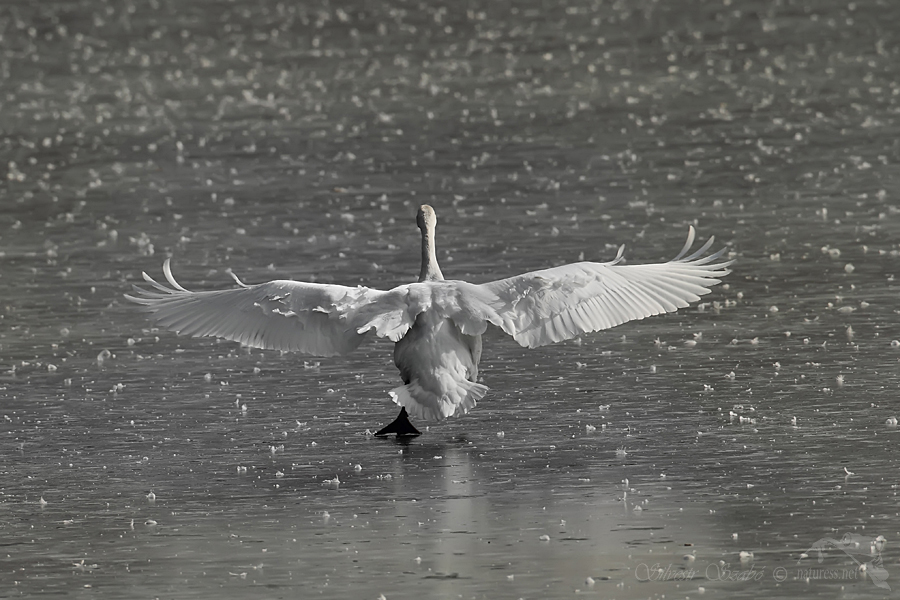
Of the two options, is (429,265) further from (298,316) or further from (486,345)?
(486,345)

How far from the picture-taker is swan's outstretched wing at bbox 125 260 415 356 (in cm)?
1015

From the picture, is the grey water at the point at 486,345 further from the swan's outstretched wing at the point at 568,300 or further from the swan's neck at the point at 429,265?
the swan's neck at the point at 429,265

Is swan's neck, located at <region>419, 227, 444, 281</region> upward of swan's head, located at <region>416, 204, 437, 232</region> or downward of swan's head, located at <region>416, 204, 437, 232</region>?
downward

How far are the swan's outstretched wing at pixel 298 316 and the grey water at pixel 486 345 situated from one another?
539mm

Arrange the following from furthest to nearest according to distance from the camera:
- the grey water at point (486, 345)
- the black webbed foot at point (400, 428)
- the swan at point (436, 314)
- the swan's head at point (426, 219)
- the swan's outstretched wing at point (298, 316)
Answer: the swan's head at point (426, 219) → the black webbed foot at point (400, 428) → the swan's outstretched wing at point (298, 316) → the swan at point (436, 314) → the grey water at point (486, 345)

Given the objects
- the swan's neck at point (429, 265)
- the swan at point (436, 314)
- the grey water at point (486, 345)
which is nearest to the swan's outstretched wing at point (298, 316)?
the swan at point (436, 314)

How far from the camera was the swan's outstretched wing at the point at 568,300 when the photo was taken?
33.4 ft

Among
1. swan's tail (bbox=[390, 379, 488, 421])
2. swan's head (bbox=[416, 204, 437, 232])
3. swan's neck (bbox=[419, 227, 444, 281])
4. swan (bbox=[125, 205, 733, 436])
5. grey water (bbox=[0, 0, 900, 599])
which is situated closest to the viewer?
grey water (bbox=[0, 0, 900, 599])

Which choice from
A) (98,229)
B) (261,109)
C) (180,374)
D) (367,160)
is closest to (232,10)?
(261,109)

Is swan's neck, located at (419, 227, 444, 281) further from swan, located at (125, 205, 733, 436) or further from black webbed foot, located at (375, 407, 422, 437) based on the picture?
black webbed foot, located at (375, 407, 422, 437)

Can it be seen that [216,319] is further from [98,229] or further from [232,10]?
[232,10]

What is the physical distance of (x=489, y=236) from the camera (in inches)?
665

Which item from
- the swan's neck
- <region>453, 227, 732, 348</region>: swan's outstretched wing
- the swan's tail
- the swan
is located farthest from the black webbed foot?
the swan's neck

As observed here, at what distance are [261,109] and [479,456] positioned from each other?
18.7 meters
